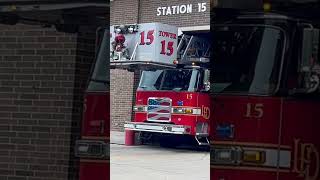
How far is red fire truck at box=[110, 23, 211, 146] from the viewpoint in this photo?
14.9 m

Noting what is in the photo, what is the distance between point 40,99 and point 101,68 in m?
0.75

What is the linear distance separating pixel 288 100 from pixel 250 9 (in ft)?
2.29

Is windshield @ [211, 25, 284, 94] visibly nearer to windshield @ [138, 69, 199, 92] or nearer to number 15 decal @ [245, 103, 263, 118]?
number 15 decal @ [245, 103, 263, 118]

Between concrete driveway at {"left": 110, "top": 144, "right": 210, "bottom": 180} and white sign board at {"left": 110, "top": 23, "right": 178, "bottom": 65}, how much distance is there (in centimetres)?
218

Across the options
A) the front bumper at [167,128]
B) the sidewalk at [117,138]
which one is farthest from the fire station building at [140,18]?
the front bumper at [167,128]

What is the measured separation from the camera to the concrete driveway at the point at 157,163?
11562 mm

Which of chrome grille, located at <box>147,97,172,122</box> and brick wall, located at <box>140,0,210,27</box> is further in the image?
brick wall, located at <box>140,0,210,27</box>

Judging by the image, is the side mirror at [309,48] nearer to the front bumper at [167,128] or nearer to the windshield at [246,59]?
the windshield at [246,59]

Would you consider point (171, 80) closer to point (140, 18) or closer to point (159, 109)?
point (159, 109)

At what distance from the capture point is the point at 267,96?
4590 mm

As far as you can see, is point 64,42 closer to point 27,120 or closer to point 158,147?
point 27,120

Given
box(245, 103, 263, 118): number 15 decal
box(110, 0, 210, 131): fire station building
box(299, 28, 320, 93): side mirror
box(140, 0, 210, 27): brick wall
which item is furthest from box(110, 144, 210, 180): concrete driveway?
box(299, 28, 320, 93): side mirror

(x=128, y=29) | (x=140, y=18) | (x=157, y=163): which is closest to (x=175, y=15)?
(x=140, y=18)

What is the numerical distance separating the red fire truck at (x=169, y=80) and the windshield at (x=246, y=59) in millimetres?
9633
